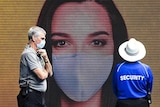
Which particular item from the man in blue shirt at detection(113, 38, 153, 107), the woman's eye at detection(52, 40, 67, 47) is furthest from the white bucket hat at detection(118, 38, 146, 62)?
the woman's eye at detection(52, 40, 67, 47)

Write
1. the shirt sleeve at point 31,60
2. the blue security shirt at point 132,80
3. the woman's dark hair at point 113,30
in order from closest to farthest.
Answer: the blue security shirt at point 132,80
the shirt sleeve at point 31,60
the woman's dark hair at point 113,30

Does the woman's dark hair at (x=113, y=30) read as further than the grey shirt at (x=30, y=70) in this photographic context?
Yes

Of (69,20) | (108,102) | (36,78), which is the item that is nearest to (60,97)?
(108,102)

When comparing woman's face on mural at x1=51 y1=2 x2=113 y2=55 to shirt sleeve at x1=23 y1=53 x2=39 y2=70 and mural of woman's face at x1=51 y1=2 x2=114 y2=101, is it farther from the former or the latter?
shirt sleeve at x1=23 y1=53 x2=39 y2=70

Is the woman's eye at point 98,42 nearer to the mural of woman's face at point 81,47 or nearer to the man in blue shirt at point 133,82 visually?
the mural of woman's face at point 81,47

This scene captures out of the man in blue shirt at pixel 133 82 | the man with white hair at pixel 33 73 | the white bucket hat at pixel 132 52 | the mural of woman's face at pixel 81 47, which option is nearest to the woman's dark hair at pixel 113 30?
the mural of woman's face at pixel 81 47

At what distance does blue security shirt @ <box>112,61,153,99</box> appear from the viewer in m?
5.25

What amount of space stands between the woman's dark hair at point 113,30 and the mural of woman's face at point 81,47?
0.07 metres

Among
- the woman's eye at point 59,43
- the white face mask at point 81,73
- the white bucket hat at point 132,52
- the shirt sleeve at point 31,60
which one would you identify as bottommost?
the white face mask at point 81,73

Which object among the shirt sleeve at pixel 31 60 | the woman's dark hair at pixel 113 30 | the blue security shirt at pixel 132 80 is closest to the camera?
the blue security shirt at pixel 132 80

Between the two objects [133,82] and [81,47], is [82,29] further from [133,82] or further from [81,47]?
[133,82]

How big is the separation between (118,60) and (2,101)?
216 centimetres

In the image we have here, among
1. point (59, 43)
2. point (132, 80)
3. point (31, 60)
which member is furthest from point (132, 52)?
point (59, 43)

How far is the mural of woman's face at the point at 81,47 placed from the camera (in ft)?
25.7
